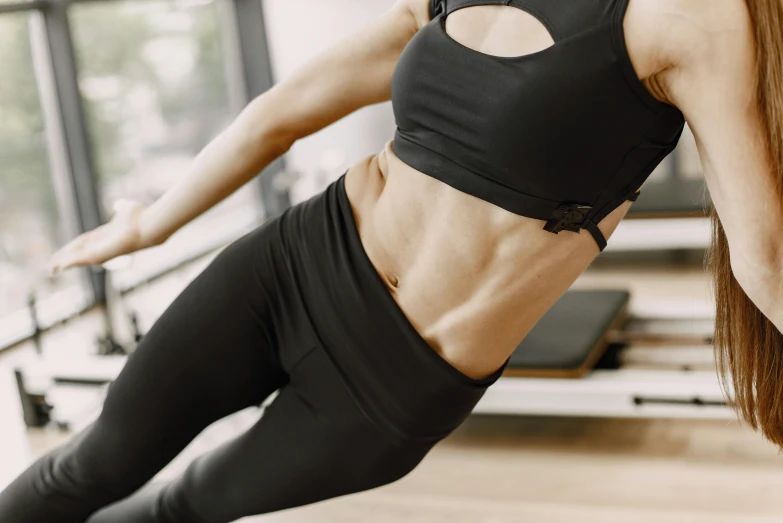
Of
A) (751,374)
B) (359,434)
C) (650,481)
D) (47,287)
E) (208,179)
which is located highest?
(208,179)

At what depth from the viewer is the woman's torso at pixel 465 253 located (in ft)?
3.51

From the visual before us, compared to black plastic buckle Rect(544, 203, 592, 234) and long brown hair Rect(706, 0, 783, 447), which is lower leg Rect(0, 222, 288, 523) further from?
long brown hair Rect(706, 0, 783, 447)

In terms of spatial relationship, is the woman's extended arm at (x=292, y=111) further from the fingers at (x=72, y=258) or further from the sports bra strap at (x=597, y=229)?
the sports bra strap at (x=597, y=229)

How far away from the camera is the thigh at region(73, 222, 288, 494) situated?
1.26m

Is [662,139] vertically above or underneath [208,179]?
above

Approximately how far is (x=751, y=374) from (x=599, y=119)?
15.4 inches

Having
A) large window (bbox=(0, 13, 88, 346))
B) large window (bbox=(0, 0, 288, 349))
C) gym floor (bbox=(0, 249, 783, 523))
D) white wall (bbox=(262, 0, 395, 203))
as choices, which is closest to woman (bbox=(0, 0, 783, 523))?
gym floor (bbox=(0, 249, 783, 523))

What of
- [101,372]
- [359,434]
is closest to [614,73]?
[359,434]

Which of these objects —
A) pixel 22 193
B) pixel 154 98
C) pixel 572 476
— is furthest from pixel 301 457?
pixel 154 98

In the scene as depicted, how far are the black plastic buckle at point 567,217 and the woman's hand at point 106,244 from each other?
69 cm

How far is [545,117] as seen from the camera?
0.98 m

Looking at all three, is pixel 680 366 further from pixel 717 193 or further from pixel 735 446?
pixel 717 193

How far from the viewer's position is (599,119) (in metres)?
0.98

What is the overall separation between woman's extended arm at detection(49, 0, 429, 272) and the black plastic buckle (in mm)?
320
